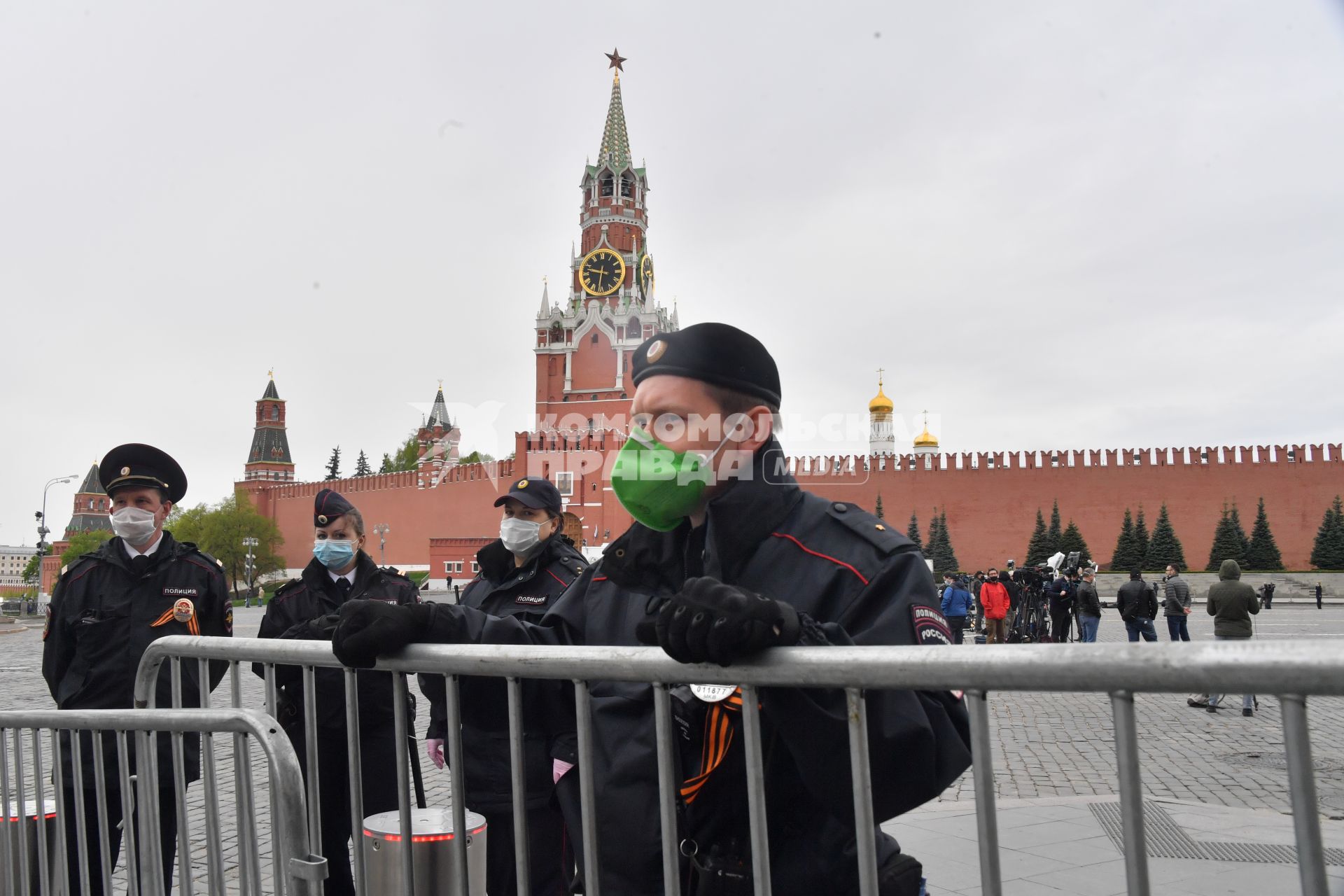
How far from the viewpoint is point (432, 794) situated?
5.52 m

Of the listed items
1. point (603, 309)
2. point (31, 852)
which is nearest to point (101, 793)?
point (31, 852)

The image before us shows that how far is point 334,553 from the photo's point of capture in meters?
3.95

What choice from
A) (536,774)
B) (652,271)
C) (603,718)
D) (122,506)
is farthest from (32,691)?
(652,271)

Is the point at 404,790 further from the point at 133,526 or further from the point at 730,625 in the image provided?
the point at 133,526

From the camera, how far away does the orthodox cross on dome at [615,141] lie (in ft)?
204

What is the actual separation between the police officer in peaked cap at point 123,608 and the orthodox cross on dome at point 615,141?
60287 millimetres

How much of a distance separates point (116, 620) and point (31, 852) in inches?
36.4

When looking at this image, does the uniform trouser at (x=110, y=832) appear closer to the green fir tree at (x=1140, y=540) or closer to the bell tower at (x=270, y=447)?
the green fir tree at (x=1140, y=540)

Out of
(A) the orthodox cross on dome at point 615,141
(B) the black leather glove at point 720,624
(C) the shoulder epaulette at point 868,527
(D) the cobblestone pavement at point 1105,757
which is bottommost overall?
(D) the cobblestone pavement at point 1105,757

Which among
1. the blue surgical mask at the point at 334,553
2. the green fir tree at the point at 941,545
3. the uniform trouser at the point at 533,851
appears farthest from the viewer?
the green fir tree at the point at 941,545

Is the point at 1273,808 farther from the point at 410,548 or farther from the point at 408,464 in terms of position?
the point at 408,464

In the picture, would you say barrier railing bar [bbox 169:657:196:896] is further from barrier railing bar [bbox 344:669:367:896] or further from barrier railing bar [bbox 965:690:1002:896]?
barrier railing bar [bbox 965:690:1002:896]

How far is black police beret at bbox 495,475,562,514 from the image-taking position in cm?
397

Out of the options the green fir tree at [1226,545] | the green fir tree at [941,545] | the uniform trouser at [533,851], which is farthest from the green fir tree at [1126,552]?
the uniform trouser at [533,851]
